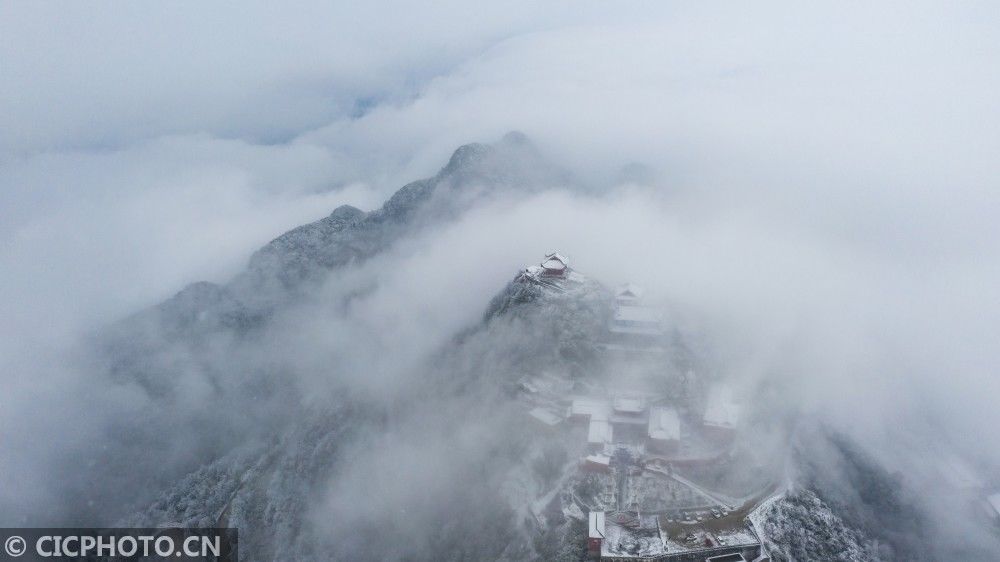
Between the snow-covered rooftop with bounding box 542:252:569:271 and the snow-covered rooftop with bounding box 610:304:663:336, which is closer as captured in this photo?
the snow-covered rooftop with bounding box 610:304:663:336

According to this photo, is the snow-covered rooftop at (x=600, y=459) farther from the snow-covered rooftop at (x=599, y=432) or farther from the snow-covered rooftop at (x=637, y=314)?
the snow-covered rooftop at (x=637, y=314)

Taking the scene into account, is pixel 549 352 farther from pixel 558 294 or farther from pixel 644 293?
Result: pixel 644 293

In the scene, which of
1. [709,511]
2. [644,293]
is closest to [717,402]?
[709,511]

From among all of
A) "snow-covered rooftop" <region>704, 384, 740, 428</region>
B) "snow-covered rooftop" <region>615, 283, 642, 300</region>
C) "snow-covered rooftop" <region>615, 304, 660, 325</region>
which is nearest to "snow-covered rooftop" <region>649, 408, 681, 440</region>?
"snow-covered rooftop" <region>704, 384, 740, 428</region>

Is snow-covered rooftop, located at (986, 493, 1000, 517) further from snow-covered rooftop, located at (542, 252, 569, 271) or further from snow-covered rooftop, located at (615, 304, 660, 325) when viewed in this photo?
snow-covered rooftop, located at (542, 252, 569, 271)

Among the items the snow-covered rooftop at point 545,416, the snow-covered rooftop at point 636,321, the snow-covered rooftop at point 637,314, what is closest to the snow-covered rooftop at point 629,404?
the snow-covered rooftop at point 545,416

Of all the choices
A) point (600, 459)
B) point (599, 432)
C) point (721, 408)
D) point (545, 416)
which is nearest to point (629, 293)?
point (721, 408)
